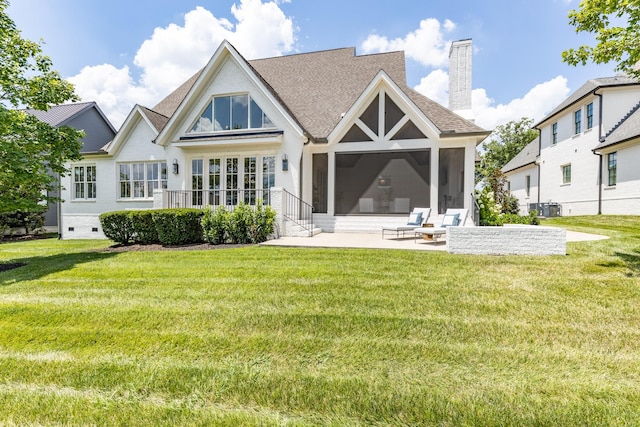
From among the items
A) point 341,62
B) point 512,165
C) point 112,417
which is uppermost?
point 341,62

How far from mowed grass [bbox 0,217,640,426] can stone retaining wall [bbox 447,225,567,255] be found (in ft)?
4.47

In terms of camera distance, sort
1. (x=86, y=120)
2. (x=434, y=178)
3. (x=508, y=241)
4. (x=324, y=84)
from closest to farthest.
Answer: (x=508, y=241) → (x=434, y=178) → (x=324, y=84) → (x=86, y=120)

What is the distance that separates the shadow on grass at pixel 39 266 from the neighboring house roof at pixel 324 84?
8.98 metres

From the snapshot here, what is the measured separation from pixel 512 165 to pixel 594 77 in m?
11.5

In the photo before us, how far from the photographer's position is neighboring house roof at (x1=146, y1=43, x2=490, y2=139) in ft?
45.5

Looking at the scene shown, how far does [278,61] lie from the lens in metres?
18.9

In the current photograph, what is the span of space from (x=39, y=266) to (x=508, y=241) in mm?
11687

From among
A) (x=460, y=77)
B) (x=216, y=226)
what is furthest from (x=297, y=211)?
(x=460, y=77)

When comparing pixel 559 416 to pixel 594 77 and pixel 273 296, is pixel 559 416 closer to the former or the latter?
pixel 273 296

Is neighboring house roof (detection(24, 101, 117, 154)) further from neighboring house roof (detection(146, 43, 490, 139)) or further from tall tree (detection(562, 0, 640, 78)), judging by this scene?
tall tree (detection(562, 0, 640, 78))

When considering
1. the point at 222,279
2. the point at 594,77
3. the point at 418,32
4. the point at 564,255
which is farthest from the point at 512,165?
the point at 222,279

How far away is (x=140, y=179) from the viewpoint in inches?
553

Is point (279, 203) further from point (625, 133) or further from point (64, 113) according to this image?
point (64, 113)

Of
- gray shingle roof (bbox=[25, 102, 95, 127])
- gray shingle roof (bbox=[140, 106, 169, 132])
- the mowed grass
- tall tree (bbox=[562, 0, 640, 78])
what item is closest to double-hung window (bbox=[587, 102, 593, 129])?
tall tree (bbox=[562, 0, 640, 78])
